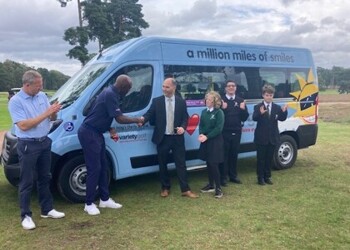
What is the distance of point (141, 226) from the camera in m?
4.98

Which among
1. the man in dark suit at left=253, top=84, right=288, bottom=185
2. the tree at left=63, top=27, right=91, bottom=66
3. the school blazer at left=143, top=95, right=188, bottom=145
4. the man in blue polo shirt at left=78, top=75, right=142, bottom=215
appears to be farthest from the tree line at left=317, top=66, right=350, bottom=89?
the man in blue polo shirt at left=78, top=75, right=142, bottom=215

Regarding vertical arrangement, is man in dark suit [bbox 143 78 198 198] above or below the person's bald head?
below

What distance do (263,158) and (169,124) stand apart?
2037mm

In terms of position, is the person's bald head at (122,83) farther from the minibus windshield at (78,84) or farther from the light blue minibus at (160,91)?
the minibus windshield at (78,84)

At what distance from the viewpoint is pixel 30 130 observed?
478cm

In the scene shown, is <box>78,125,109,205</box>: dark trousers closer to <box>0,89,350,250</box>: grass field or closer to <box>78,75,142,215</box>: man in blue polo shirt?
<box>78,75,142,215</box>: man in blue polo shirt

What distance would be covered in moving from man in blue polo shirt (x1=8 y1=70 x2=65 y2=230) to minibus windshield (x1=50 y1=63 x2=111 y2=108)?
2.86 feet

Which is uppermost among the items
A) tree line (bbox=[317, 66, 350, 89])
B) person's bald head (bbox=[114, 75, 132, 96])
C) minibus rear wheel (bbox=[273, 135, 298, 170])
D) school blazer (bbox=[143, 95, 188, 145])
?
tree line (bbox=[317, 66, 350, 89])

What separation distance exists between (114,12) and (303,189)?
25.1 meters

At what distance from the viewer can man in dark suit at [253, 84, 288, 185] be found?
689cm

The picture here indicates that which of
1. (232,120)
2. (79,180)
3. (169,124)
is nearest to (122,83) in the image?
(169,124)

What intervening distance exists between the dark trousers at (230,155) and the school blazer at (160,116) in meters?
1.20

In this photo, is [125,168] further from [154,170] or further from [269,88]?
[269,88]

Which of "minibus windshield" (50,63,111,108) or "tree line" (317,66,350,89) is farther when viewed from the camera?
"tree line" (317,66,350,89)
